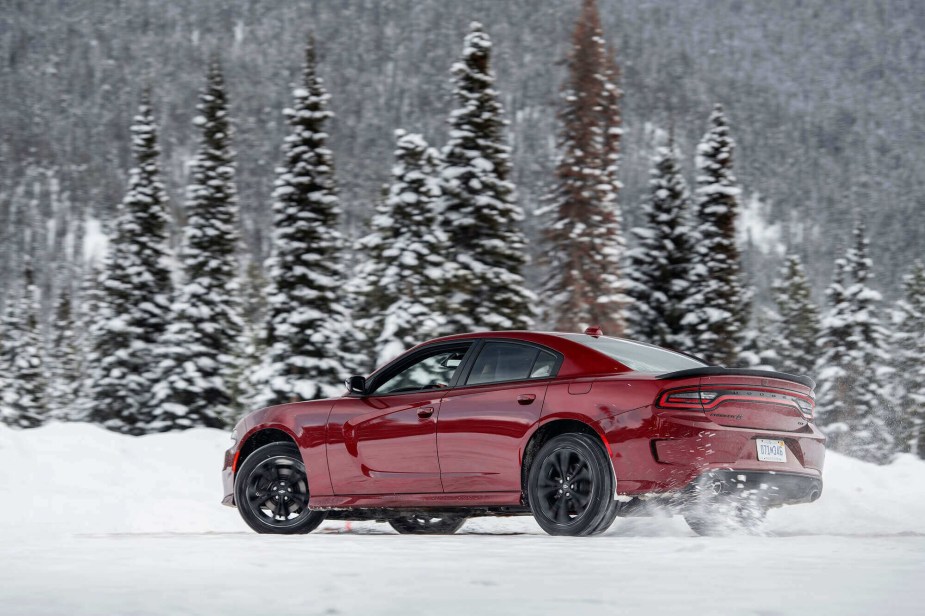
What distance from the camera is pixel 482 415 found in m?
8.06

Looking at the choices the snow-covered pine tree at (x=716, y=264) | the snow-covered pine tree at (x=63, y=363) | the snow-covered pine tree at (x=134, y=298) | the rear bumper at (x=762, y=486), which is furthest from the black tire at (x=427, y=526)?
the snow-covered pine tree at (x=63, y=363)

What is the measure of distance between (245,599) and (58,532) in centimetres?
712

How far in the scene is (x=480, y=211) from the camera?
36.8 meters

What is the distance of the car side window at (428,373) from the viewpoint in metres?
8.62

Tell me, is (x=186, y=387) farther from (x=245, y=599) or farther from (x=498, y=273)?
(x=245, y=599)

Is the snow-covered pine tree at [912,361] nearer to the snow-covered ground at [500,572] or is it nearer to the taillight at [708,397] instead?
the snow-covered ground at [500,572]

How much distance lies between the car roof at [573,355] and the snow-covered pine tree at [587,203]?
31729 mm

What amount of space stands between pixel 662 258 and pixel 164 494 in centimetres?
3336

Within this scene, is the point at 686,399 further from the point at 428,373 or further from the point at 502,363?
the point at 428,373

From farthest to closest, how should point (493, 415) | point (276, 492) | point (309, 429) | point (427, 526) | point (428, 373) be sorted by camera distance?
point (427, 526)
point (276, 492)
point (309, 429)
point (428, 373)
point (493, 415)

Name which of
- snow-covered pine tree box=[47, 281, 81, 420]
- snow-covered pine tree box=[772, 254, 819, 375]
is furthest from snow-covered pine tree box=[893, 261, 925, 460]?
snow-covered pine tree box=[47, 281, 81, 420]

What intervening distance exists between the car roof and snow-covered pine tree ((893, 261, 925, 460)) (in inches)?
1717

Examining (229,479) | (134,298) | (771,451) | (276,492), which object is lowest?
(276,492)

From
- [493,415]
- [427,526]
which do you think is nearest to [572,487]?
[493,415]
